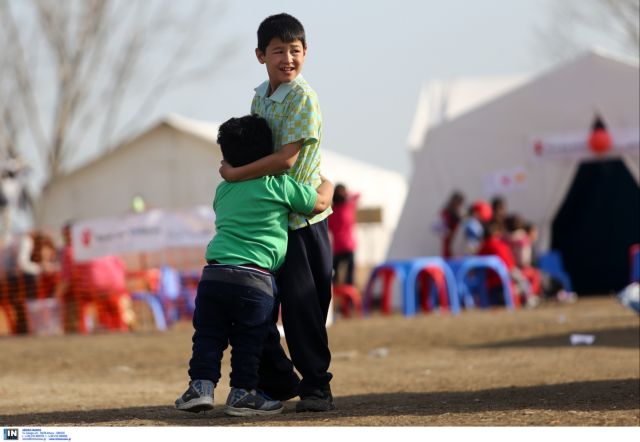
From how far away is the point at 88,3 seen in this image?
32531 millimetres

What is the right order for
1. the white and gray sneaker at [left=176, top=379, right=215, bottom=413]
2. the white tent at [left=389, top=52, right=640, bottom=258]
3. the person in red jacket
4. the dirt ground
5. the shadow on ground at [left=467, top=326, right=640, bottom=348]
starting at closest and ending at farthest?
the white and gray sneaker at [left=176, top=379, right=215, bottom=413] → the dirt ground → the shadow on ground at [left=467, top=326, right=640, bottom=348] → the person in red jacket → the white tent at [left=389, top=52, right=640, bottom=258]

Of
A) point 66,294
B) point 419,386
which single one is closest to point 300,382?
point 419,386

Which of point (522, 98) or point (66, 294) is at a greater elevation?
point (522, 98)

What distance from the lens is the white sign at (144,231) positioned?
1692 cm

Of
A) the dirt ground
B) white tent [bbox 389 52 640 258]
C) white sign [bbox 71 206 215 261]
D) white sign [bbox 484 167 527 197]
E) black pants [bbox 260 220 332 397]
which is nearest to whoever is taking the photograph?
the dirt ground

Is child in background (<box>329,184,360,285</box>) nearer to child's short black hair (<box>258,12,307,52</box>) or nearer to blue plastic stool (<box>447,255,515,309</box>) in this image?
blue plastic stool (<box>447,255,515,309</box>)

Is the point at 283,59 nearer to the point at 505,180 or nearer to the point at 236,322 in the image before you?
the point at 236,322

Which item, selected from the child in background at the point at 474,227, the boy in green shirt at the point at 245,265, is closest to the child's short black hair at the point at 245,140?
the boy in green shirt at the point at 245,265

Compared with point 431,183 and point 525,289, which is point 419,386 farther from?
point 431,183

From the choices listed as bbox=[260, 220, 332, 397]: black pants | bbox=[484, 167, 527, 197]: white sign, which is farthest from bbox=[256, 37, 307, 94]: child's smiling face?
bbox=[484, 167, 527, 197]: white sign

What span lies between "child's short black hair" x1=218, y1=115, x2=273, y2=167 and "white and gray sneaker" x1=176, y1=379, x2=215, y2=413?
95cm

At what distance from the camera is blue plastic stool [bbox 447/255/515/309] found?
1741cm

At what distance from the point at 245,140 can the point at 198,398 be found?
111 cm
